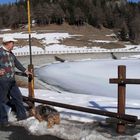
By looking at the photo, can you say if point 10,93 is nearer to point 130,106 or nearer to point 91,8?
point 130,106

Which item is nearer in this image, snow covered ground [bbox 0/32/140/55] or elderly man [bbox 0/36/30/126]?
elderly man [bbox 0/36/30/126]

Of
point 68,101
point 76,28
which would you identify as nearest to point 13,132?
point 68,101

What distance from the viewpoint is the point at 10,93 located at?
941 centimetres

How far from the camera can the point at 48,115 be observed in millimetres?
8719

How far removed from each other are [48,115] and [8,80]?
109 cm

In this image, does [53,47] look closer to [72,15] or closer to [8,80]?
[72,15]

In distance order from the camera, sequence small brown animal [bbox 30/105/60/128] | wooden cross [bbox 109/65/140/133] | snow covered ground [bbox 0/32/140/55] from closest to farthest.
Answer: wooden cross [bbox 109/65/140/133] → small brown animal [bbox 30/105/60/128] → snow covered ground [bbox 0/32/140/55]

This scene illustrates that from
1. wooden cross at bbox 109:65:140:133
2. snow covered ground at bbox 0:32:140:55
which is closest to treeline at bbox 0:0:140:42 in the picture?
snow covered ground at bbox 0:32:140:55

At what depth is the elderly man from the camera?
895 cm

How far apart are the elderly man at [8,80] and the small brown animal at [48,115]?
429mm

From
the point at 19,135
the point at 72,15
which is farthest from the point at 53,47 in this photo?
the point at 19,135

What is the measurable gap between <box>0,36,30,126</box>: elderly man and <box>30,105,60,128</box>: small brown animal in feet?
1.41

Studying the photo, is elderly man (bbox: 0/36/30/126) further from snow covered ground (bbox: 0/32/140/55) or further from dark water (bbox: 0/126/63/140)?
snow covered ground (bbox: 0/32/140/55)

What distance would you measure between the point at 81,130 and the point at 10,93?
80.8 inches
